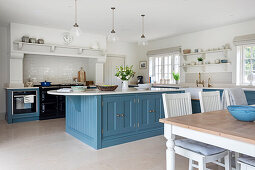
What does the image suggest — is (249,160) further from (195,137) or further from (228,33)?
(228,33)

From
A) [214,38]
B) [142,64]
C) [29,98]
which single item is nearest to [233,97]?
[214,38]

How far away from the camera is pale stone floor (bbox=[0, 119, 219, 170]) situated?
2.64 metres

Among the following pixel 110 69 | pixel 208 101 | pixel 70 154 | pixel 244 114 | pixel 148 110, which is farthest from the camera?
pixel 110 69

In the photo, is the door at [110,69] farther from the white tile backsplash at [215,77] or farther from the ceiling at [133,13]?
the white tile backsplash at [215,77]

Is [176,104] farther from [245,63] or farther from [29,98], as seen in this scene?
[29,98]

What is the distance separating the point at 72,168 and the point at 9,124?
11.1 ft

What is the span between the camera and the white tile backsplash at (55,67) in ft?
20.3

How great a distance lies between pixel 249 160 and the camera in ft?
4.98

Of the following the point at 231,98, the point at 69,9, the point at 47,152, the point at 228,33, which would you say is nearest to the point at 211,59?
the point at 228,33

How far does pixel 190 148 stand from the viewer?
1.88 m

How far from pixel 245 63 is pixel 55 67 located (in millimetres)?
5592

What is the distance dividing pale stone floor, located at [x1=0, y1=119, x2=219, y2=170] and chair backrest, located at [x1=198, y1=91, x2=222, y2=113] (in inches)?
31.5

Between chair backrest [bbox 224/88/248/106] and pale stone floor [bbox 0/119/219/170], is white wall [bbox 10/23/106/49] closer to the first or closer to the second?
pale stone floor [bbox 0/119/219/170]

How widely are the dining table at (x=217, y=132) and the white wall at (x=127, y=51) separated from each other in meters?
6.33
